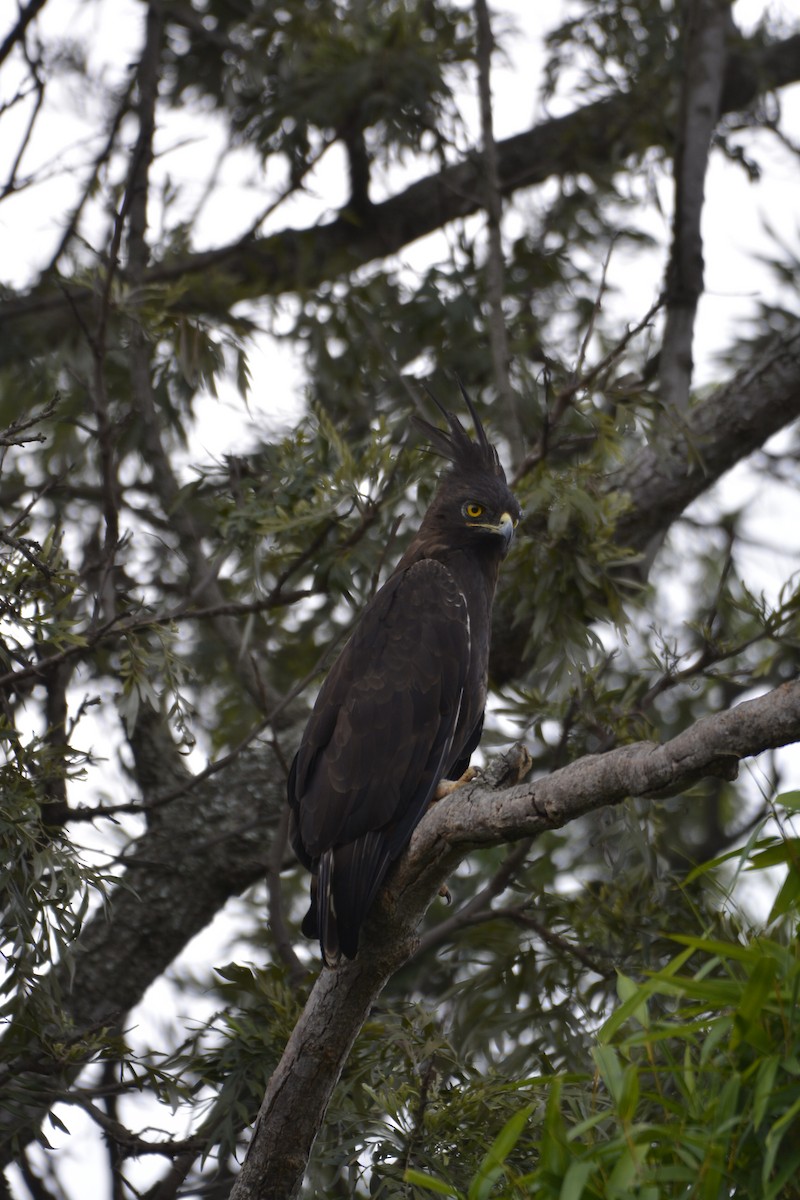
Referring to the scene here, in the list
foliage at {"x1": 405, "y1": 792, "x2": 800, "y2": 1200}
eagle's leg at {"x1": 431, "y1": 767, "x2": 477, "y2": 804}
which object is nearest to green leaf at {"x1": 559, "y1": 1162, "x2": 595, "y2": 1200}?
foliage at {"x1": 405, "y1": 792, "x2": 800, "y2": 1200}

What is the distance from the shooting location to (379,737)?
3795 mm

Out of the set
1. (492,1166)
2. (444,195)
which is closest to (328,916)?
(492,1166)

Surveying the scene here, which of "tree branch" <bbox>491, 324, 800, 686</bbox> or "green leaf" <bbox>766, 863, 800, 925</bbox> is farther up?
"tree branch" <bbox>491, 324, 800, 686</bbox>

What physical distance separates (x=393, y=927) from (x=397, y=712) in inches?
30.7

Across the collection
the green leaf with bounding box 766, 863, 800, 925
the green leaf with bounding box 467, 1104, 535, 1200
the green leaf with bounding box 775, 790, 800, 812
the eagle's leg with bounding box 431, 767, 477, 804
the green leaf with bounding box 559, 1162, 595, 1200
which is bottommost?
the green leaf with bounding box 559, 1162, 595, 1200

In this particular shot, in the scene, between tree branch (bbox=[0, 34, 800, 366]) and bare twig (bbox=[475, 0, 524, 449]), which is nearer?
bare twig (bbox=[475, 0, 524, 449])

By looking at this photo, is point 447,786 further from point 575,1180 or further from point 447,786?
point 575,1180

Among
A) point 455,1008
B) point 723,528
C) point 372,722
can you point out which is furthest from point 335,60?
point 455,1008

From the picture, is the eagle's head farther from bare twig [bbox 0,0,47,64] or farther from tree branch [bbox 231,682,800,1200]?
bare twig [bbox 0,0,47,64]

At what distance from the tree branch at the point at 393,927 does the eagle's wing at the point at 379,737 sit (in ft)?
0.36

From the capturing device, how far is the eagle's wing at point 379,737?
138 inches

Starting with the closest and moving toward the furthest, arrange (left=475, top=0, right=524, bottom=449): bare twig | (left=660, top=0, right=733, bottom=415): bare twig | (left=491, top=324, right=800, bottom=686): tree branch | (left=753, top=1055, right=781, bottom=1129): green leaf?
(left=753, top=1055, right=781, bottom=1129): green leaf → (left=491, top=324, right=800, bottom=686): tree branch → (left=475, top=0, right=524, bottom=449): bare twig → (left=660, top=0, right=733, bottom=415): bare twig

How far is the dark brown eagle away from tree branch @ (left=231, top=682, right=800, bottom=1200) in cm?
9

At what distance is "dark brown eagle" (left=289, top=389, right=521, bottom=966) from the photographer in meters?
3.50
